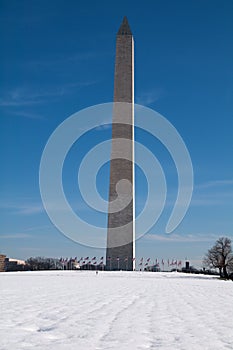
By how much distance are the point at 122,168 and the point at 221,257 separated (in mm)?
16328

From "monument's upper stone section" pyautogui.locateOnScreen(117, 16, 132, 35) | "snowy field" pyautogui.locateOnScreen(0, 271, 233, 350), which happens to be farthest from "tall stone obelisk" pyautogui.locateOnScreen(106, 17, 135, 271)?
"snowy field" pyautogui.locateOnScreen(0, 271, 233, 350)

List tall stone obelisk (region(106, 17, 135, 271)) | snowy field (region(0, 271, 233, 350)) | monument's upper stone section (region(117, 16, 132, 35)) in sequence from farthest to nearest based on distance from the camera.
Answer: monument's upper stone section (region(117, 16, 132, 35)) < tall stone obelisk (region(106, 17, 135, 271)) < snowy field (region(0, 271, 233, 350))

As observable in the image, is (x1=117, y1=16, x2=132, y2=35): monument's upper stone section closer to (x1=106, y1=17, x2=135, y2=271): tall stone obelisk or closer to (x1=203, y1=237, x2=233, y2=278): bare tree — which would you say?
(x1=106, y1=17, x2=135, y2=271): tall stone obelisk

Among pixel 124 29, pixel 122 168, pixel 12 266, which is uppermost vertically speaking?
pixel 124 29

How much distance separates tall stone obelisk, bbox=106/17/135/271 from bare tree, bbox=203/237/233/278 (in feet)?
40.5

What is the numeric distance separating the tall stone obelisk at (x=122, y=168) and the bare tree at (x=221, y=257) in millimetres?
12343

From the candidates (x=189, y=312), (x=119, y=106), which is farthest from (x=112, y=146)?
(x=189, y=312)

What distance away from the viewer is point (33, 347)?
15.5 feet

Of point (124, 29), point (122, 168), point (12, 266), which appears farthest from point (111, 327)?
point (12, 266)

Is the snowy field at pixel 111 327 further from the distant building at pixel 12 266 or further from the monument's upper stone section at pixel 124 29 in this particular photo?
the distant building at pixel 12 266

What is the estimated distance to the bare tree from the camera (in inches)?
1847

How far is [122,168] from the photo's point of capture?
39.7 metres

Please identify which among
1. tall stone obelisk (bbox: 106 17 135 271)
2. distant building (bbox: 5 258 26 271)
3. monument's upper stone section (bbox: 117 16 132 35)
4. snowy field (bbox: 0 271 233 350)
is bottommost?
snowy field (bbox: 0 271 233 350)

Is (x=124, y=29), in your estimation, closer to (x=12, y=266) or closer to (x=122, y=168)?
(x=122, y=168)
